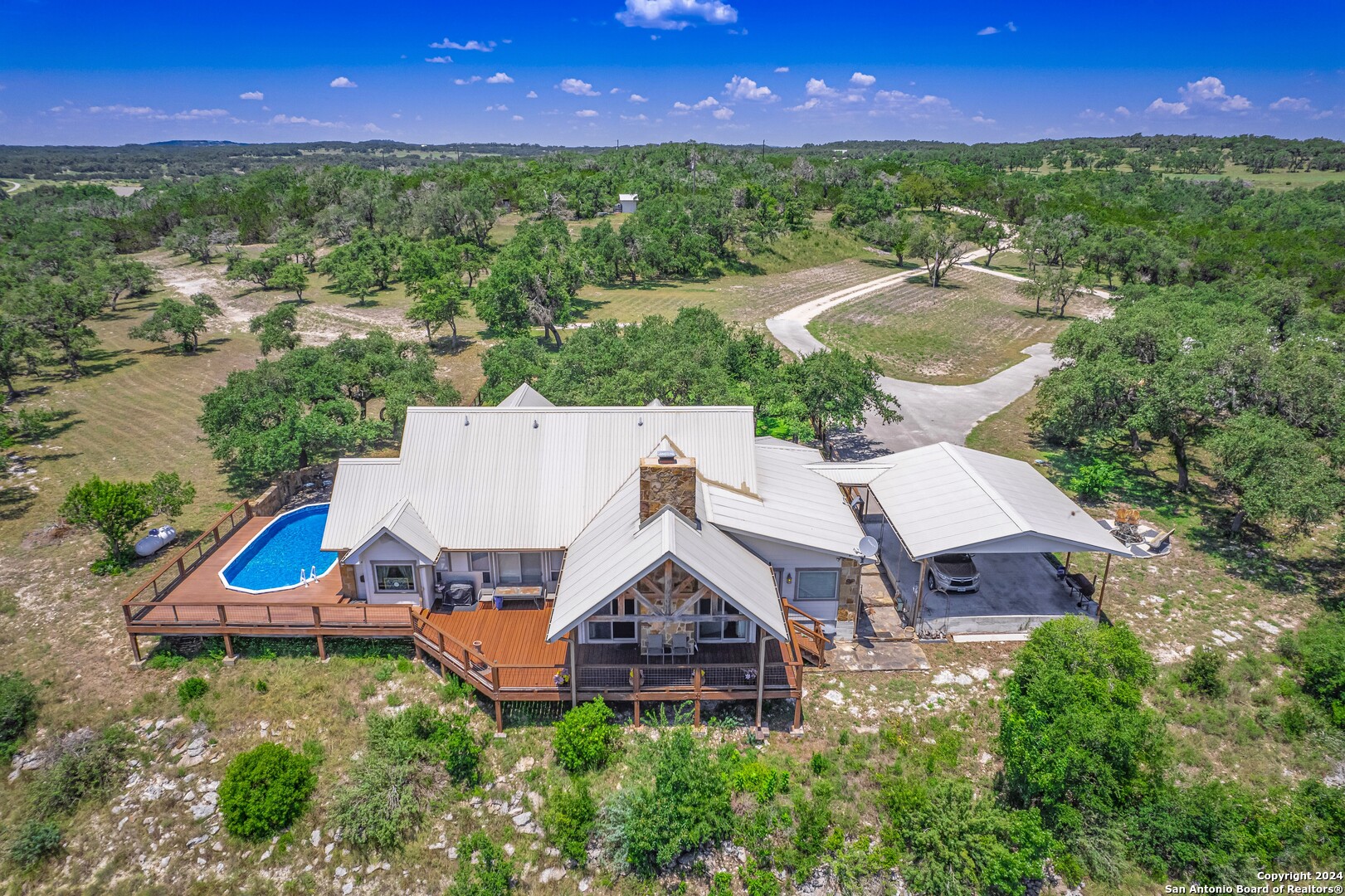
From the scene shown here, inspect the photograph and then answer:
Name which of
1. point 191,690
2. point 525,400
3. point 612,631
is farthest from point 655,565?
point 525,400

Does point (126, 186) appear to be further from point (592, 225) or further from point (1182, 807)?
point (1182, 807)

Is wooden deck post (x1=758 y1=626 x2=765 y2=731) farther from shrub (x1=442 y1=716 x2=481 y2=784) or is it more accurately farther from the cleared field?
the cleared field

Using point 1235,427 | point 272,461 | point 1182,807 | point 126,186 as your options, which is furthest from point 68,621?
point 126,186

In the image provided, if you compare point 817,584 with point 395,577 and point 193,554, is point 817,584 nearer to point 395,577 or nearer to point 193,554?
point 395,577

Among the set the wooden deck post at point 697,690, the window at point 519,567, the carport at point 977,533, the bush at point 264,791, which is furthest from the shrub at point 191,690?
the carport at point 977,533

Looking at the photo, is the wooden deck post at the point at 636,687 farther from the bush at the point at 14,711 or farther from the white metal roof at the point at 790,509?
the bush at the point at 14,711

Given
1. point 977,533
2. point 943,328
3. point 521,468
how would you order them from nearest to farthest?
point 977,533 < point 521,468 < point 943,328

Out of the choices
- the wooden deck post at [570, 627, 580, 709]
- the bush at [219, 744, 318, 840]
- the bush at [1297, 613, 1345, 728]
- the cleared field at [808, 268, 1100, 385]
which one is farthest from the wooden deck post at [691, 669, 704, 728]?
the cleared field at [808, 268, 1100, 385]

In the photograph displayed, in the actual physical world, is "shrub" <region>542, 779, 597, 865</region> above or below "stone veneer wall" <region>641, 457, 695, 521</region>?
below
